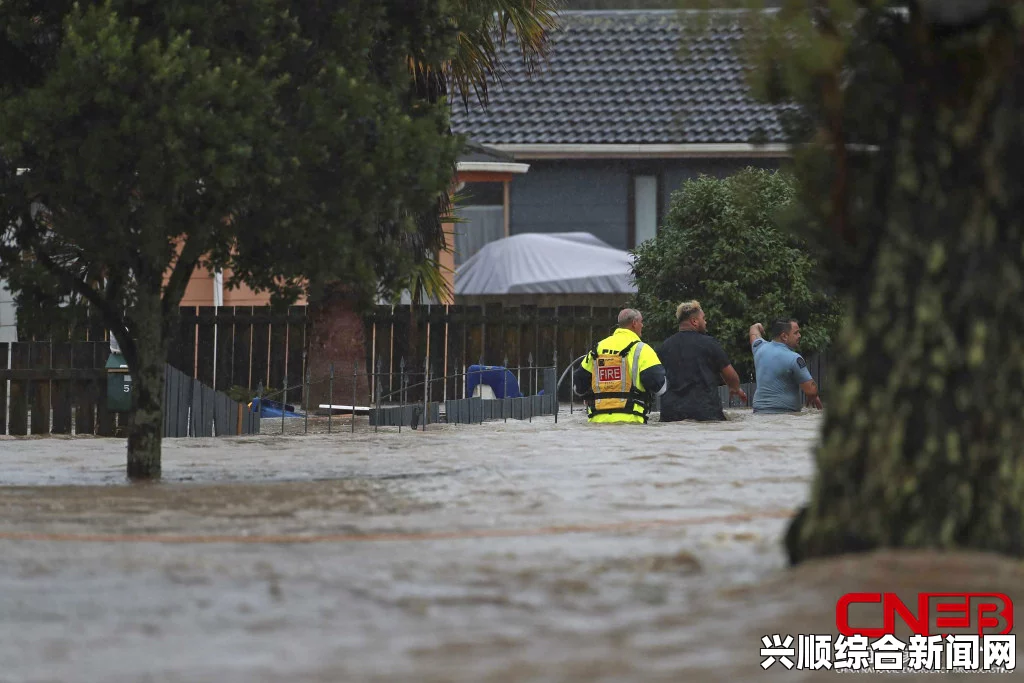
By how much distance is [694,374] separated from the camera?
1803 centimetres

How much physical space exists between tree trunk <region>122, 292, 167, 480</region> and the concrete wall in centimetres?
1909

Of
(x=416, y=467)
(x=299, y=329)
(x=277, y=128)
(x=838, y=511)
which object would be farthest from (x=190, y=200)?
(x=299, y=329)

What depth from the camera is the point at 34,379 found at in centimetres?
1712

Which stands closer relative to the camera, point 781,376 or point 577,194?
point 781,376

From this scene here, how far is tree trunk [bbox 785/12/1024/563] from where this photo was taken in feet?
20.9

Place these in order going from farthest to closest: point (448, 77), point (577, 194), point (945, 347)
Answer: point (577, 194) → point (448, 77) → point (945, 347)

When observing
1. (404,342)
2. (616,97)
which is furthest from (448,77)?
(616,97)

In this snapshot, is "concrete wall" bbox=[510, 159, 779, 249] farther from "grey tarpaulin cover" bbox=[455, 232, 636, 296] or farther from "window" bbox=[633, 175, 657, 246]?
"grey tarpaulin cover" bbox=[455, 232, 636, 296]

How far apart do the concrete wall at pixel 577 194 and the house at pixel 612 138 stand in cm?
2

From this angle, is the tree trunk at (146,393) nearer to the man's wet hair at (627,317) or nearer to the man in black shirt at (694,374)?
the man's wet hair at (627,317)

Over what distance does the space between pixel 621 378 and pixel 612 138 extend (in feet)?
43.4

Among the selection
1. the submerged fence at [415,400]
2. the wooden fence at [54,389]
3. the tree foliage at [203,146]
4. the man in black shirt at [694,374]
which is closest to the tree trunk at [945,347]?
the tree foliage at [203,146]

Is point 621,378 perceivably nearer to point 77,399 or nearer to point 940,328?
point 77,399

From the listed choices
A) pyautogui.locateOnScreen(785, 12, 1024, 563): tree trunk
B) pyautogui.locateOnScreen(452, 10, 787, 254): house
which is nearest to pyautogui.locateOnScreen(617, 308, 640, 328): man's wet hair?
pyautogui.locateOnScreen(785, 12, 1024, 563): tree trunk
